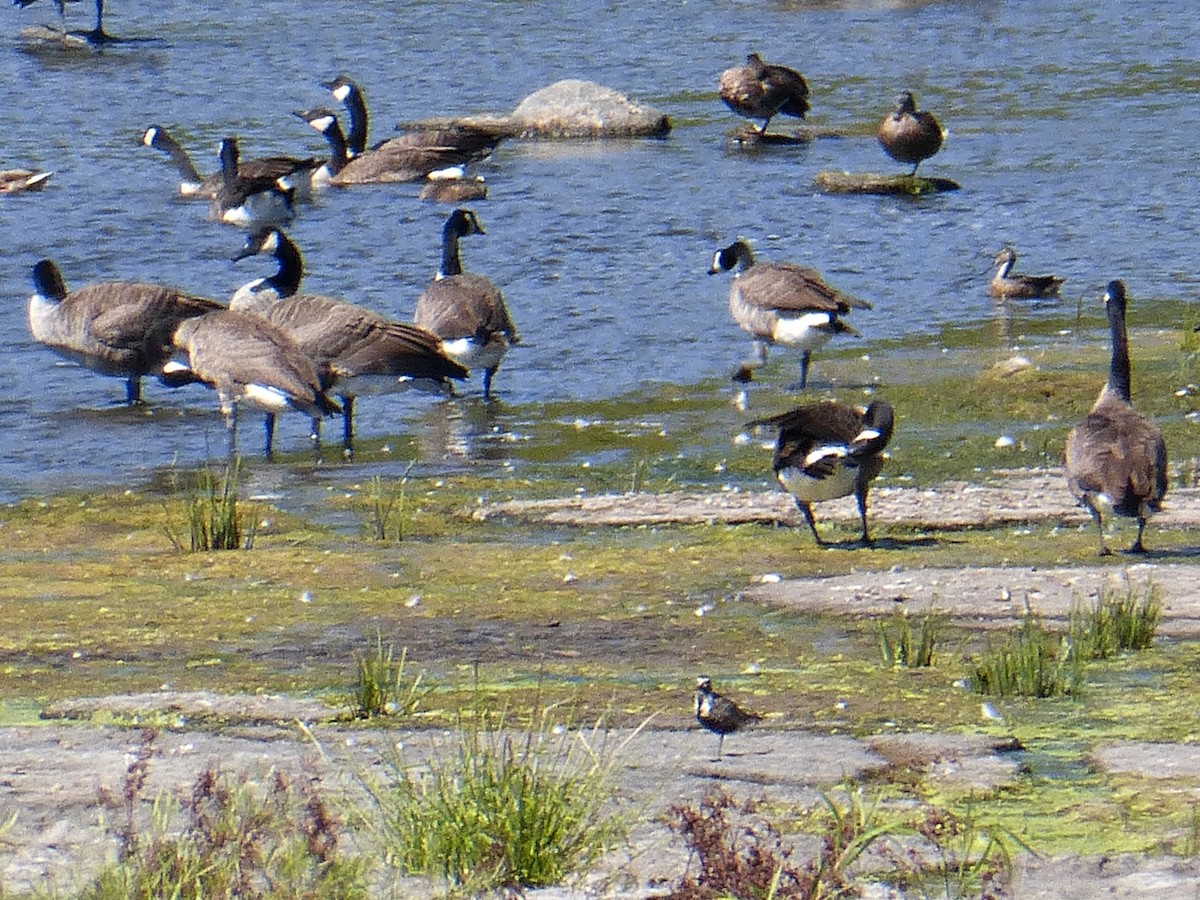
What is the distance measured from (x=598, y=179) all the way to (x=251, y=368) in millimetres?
14624

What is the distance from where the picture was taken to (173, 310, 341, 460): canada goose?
50.1ft

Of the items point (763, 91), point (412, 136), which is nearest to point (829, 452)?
point (412, 136)

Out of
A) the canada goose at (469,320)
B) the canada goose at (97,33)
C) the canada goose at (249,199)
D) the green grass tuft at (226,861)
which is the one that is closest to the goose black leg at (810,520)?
the canada goose at (469,320)

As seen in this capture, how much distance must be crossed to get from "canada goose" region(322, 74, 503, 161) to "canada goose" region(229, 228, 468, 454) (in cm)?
1238

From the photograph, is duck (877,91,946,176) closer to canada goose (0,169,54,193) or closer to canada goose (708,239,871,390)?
canada goose (708,239,871,390)

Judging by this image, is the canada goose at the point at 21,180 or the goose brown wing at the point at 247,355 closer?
the goose brown wing at the point at 247,355

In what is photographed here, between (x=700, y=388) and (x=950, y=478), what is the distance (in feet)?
13.7

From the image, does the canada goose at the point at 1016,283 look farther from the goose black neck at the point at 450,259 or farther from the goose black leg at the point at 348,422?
the goose black leg at the point at 348,422

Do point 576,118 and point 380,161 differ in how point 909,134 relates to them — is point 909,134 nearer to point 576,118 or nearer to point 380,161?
point 576,118

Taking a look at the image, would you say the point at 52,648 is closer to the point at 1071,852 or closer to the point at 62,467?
the point at 1071,852

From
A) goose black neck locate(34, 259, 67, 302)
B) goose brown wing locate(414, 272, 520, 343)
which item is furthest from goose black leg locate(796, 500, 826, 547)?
goose black neck locate(34, 259, 67, 302)

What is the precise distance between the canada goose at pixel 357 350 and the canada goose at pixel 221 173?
10730mm

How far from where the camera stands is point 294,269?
19375 mm

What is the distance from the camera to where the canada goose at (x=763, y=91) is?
32.0 metres
